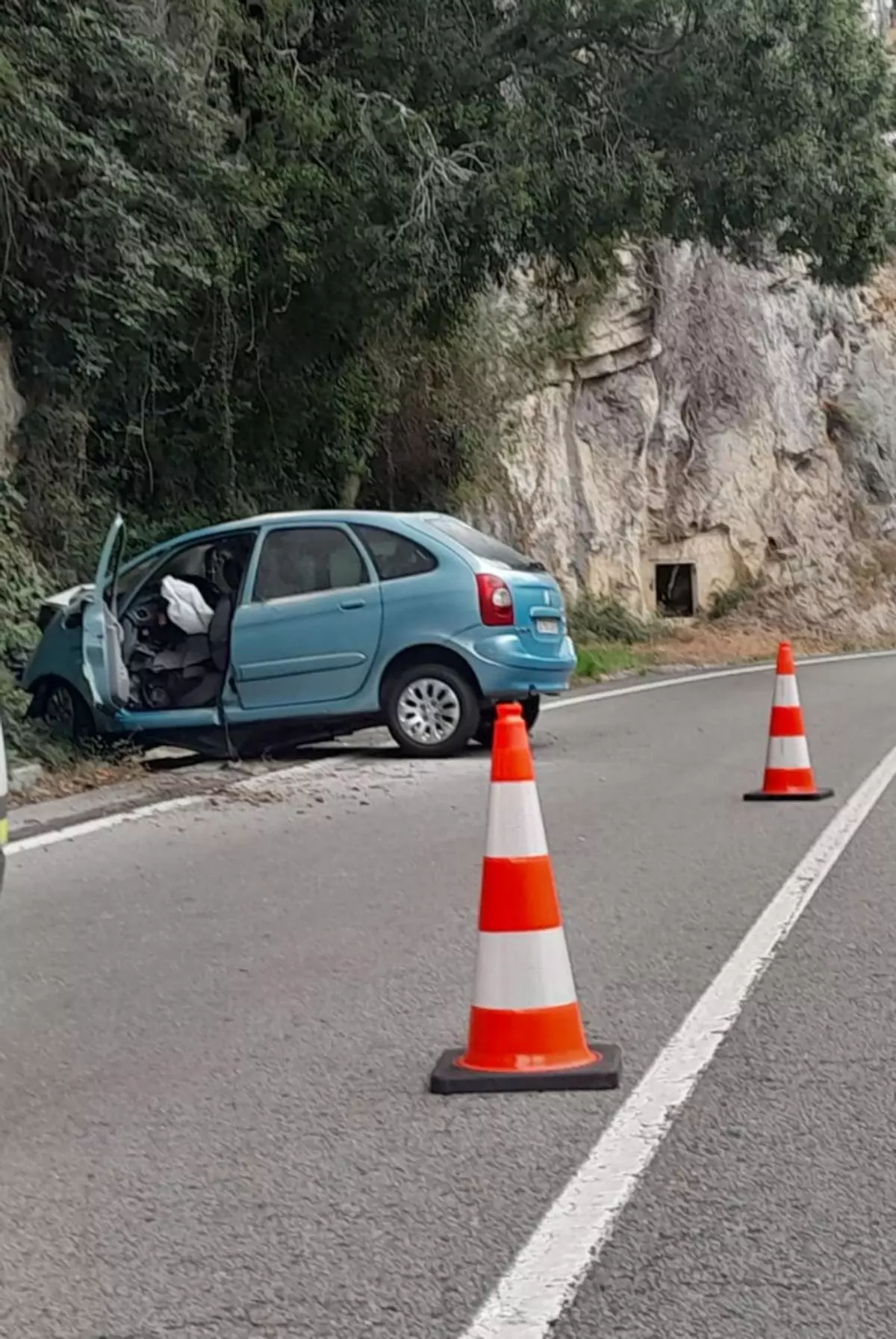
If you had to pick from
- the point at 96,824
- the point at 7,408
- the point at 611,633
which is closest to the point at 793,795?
the point at 96,824

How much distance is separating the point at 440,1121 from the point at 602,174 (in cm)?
1570

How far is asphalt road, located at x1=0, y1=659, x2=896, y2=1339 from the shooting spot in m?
3.77

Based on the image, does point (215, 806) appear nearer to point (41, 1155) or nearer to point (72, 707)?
point (72, 707)

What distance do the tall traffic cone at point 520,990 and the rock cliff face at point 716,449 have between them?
23017mm

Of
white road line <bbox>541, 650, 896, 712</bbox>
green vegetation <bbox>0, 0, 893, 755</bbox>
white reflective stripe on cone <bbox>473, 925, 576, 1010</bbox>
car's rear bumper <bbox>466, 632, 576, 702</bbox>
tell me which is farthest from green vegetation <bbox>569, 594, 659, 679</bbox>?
white reflective stripe on cone <bbox>473, 925, 576, 1010</bbox>

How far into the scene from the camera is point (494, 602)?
12992 millimetres

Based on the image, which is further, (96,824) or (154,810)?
(154,810)

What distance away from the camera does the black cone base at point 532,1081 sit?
5.09m

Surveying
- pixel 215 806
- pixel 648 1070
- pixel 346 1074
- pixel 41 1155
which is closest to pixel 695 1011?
pixel 648 1070

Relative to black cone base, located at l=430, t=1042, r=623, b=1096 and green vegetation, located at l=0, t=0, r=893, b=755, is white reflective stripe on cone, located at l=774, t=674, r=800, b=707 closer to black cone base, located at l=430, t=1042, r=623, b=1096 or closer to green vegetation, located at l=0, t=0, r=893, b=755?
black cone base, located at l=430, t=1042, r=623, b=1096

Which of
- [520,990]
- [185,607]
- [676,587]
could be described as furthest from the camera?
[676,587]

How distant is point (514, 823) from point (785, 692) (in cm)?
591

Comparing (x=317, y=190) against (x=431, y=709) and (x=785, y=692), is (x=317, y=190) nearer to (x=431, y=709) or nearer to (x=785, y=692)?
(x=431, y=709)

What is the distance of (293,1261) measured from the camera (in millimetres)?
3936
